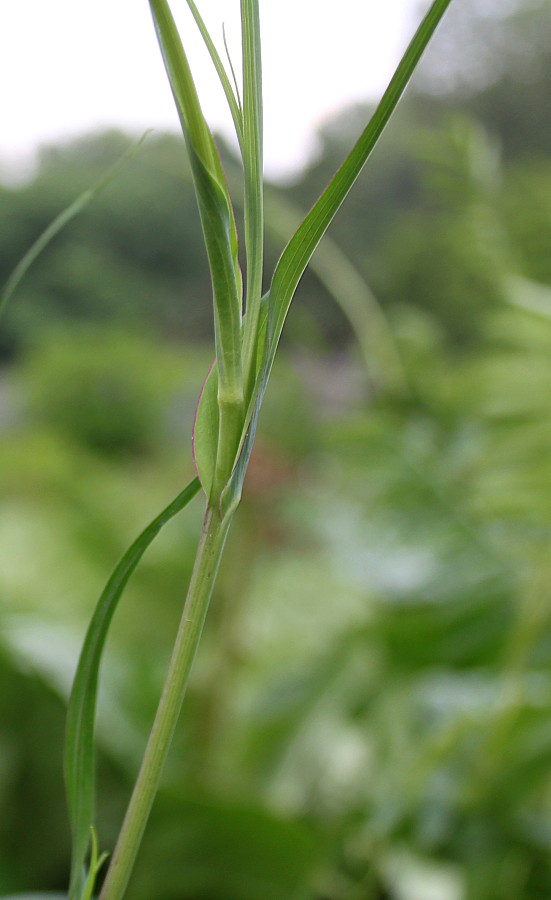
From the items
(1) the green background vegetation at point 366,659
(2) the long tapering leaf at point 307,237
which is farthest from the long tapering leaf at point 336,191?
(1) the green background vegetation at point 366,659

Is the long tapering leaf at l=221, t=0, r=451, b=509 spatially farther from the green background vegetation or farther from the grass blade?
the green background vegetation

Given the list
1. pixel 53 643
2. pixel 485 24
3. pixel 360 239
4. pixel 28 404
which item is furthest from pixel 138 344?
pixel 53 643

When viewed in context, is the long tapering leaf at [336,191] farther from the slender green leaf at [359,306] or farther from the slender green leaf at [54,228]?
the slender green leaf at [359,306]

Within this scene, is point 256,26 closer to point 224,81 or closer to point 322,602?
point 224,81

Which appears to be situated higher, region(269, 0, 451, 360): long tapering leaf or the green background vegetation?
the green background vegetation

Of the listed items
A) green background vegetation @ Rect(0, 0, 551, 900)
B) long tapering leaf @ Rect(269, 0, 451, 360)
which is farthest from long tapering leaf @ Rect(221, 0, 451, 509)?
green background vegetation @ Rect(0, 0, 551, 900)

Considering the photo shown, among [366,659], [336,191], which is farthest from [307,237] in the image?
[366,659]

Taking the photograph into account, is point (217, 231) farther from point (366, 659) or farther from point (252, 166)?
point (366, 659)
